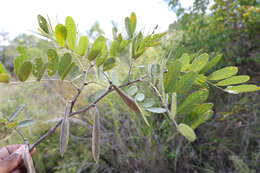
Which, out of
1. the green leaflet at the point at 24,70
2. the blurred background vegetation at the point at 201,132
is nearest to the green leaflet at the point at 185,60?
the green leaflet at the point at 24,70

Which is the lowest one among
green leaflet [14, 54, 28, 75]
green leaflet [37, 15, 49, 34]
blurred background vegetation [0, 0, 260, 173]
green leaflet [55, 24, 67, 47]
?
blurred background vegetation [0, 0, 260, 173]

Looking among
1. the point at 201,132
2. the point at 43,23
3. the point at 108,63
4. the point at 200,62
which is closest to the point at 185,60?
the point at 200,62

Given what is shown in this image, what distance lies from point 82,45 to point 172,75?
0.49 ft

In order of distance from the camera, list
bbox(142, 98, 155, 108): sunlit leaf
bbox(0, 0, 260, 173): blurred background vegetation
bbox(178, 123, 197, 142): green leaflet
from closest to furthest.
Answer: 1. bbox(178, 123, 197, 142): green leaflet
2. bbox(142, 98, 155, 108): sunlit leaf
3. bbox(0, 0, 260, 173): blurred background vegetation

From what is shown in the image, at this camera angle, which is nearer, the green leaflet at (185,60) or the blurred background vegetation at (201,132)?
the green leaflet at (185,60)

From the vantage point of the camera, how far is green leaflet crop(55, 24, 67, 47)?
0.27 m

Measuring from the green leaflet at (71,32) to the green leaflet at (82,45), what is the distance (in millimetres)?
12

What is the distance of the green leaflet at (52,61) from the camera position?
29 centimetres

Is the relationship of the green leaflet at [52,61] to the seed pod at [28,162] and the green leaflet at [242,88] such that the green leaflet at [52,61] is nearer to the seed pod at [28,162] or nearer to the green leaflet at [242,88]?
the seed pod at [28,162]

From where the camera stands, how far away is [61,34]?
0.28 metres

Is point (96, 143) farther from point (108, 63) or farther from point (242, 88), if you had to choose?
point (242, 88)

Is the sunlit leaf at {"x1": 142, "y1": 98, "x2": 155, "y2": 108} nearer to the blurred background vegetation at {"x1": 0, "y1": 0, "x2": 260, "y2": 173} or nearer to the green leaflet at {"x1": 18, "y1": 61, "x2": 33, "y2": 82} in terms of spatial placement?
the green leaflet at {"x1": 18, "y1": 61, "x2": 33, "y2": 82}

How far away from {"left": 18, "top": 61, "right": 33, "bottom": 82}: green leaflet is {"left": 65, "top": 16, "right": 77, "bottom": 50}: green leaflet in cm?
7

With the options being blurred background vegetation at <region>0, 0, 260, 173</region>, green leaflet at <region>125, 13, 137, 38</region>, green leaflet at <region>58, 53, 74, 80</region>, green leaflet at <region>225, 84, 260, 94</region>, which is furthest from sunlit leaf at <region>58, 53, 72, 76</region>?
blurred background vegetation at <region>0, 0, 260, 173</region>
